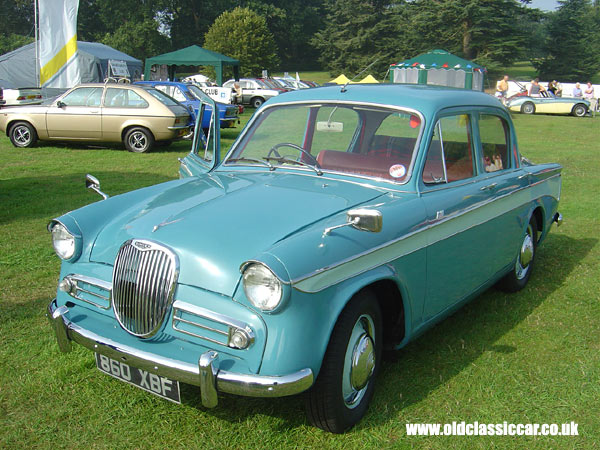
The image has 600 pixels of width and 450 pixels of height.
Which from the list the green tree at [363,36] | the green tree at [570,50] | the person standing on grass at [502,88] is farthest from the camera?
the green tree at [570,50]

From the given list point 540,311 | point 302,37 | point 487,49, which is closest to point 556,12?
point 487,49

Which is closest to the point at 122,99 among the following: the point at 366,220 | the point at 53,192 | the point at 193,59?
the point at 53,192

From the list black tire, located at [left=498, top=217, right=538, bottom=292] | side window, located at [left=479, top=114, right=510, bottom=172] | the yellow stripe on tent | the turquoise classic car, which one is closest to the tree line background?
the yellow stripe on tent

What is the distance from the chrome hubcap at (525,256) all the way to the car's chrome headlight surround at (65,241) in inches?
144

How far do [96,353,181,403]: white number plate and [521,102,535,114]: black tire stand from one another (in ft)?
94.7

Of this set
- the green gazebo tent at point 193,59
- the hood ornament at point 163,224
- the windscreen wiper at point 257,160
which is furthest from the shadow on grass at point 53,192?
the green gazebo tent at point 193,59

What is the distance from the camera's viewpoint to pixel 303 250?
9.21 feet

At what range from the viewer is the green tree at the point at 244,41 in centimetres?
4578

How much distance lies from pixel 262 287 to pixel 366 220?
66 centimetres

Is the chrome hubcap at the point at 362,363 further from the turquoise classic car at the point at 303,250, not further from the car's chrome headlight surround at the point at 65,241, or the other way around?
the car's chrome headlight surround at the point at 65,241

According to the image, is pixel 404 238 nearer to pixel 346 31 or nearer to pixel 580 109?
pixel 580 109

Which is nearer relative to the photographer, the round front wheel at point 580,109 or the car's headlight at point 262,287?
the car's headlight at point 262,287

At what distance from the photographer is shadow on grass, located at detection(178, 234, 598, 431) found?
3350mm

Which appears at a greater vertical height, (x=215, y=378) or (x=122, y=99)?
(x=122, y=99)
